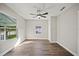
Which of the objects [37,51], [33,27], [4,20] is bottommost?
[37,51]

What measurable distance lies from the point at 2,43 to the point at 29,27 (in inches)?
167

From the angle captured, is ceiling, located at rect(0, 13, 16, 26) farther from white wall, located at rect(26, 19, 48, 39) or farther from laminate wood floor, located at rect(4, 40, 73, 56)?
white wall, located at rect(26, 19, 48, 39)

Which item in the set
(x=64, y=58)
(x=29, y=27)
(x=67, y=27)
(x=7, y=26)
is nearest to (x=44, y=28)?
(x=29, y=27)

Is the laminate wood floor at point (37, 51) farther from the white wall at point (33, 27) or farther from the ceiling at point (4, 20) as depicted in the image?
the white wall at point (33, 27)

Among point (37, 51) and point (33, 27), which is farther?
point (33, 27)

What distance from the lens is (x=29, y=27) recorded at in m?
7.48

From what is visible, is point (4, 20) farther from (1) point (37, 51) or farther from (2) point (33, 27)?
(2) point (33, 27)

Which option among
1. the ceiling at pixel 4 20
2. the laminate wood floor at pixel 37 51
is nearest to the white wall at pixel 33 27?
Answer: the laminate wood floor at pixel 37 51

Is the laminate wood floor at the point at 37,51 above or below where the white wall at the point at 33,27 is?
below

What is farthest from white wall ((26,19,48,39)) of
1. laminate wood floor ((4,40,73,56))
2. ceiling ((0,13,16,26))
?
ceiling ((0,13,16,26))

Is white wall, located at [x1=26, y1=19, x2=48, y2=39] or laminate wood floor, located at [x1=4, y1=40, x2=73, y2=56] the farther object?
white wall, located at [x1=26, y1=19, x2=48, y2=39]

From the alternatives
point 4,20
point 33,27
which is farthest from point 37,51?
point 33,27

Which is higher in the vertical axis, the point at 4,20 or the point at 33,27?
the point at 4,20

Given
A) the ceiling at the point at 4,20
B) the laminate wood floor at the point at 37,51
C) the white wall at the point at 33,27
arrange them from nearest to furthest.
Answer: the laminate wood floor at the point at 37,51 < the ceiling at the point at 4,20 < the white wall at the point at 33,27
